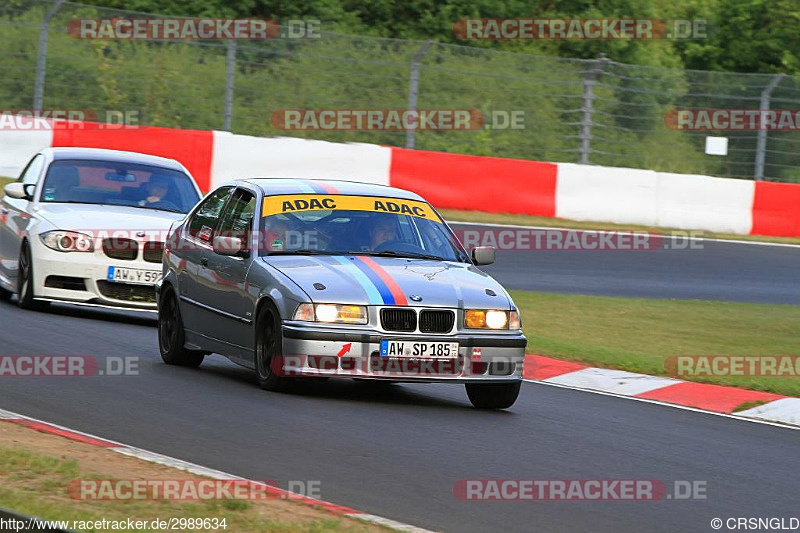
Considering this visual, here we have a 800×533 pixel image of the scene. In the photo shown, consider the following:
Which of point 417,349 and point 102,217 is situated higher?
point 102,217

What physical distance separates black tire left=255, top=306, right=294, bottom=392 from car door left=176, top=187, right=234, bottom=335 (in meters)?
0.94

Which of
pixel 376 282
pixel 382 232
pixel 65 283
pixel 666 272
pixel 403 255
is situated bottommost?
pixel 666 272

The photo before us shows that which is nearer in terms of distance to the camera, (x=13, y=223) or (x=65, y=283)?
(x=65, y=283)

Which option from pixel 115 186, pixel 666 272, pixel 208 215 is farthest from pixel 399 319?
pixel 666 272

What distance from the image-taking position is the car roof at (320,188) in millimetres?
10305

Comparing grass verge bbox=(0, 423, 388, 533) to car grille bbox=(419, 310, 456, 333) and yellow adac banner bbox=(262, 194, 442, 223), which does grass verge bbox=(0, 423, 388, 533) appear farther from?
yellow adac banner bbox=(262, 194, 442, 223)

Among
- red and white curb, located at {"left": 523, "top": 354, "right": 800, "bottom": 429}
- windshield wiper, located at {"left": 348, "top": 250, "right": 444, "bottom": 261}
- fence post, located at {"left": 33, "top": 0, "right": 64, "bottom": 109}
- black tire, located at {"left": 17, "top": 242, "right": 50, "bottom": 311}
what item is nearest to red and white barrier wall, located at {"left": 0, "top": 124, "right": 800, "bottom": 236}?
fence post, located at {"left": 33, "top": 0, "right": 64, "bottom": 109}

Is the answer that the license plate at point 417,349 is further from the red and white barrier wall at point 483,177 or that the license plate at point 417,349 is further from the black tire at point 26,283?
the red and white barrier wall at point 483,177

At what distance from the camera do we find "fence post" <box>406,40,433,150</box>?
25.0 meters

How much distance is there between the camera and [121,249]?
1292 cm

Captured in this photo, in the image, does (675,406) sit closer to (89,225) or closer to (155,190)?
(89,225)

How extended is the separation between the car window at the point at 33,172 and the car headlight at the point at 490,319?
20.9 ft

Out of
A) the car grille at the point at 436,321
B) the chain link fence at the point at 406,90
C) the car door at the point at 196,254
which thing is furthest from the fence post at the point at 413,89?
the car grille at the point at 436,321

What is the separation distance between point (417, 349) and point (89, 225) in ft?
16.5
